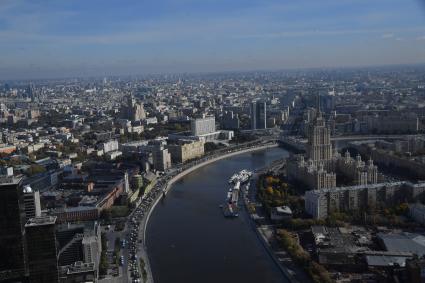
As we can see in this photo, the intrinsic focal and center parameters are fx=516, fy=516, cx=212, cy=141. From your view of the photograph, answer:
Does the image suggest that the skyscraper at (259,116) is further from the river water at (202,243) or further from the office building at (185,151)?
the river water at (202,243)

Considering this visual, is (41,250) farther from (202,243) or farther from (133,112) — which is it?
(133,112)


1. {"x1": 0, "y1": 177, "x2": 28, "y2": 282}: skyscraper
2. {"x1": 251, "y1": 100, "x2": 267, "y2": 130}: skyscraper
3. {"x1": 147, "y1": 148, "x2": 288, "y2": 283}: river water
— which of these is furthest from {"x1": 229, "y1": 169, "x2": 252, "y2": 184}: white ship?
{"x1": 251, "y1": 100, "x2": 267, "y2": 130}: skyscraper

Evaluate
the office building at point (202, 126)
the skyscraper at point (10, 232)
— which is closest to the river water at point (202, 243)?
the skyscraper at point (10, 232)

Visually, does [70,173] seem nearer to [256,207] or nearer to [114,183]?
[114,183]

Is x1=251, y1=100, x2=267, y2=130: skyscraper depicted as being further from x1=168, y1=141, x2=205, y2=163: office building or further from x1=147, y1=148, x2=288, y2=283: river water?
x1=147, y1=148, x2=288, y2=283: river water

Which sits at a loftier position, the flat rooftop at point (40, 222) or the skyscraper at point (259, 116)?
the flat rooftop at point (40, 222)

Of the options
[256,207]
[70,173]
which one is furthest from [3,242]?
[70,173]
